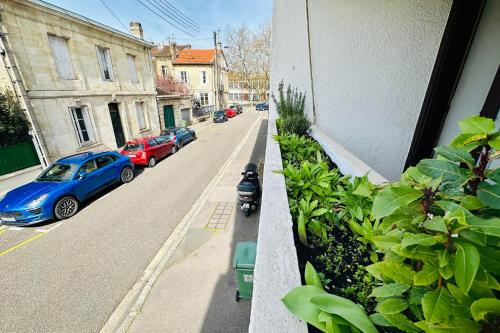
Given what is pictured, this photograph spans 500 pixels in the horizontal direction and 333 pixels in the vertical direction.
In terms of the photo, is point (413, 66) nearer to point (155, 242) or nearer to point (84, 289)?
point (155, 242)

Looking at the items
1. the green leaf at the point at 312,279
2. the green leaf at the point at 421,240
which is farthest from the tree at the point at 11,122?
the green leaf at the point at 421,240

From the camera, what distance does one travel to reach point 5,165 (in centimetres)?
845

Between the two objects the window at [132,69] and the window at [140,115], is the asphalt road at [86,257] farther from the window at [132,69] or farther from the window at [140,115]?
the window at [132,69]

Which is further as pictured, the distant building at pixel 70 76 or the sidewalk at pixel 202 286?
the distant building at pixel 70 76

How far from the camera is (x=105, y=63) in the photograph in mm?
13188

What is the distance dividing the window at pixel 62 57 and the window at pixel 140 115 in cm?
453

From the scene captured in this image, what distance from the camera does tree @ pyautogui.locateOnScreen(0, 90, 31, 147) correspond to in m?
8.52

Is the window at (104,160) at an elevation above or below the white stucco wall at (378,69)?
below

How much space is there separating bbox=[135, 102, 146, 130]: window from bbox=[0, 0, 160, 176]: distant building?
0.29 ft

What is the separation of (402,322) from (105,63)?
1702cm

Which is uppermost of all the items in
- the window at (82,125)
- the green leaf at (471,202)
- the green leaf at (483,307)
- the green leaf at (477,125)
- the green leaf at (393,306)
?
the green leaf at (477,125)

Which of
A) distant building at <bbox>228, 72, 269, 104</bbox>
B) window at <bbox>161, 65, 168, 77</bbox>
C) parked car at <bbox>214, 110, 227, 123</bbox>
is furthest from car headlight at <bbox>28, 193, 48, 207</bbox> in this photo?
distant building at <bbox>228, 72, 269, 104</bbox>

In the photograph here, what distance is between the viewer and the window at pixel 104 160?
7776 millimetres

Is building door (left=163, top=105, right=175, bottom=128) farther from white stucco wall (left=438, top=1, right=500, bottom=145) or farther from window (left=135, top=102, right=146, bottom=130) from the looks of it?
white stucco wall (left=438, top=1, right=500, bottom=145)
